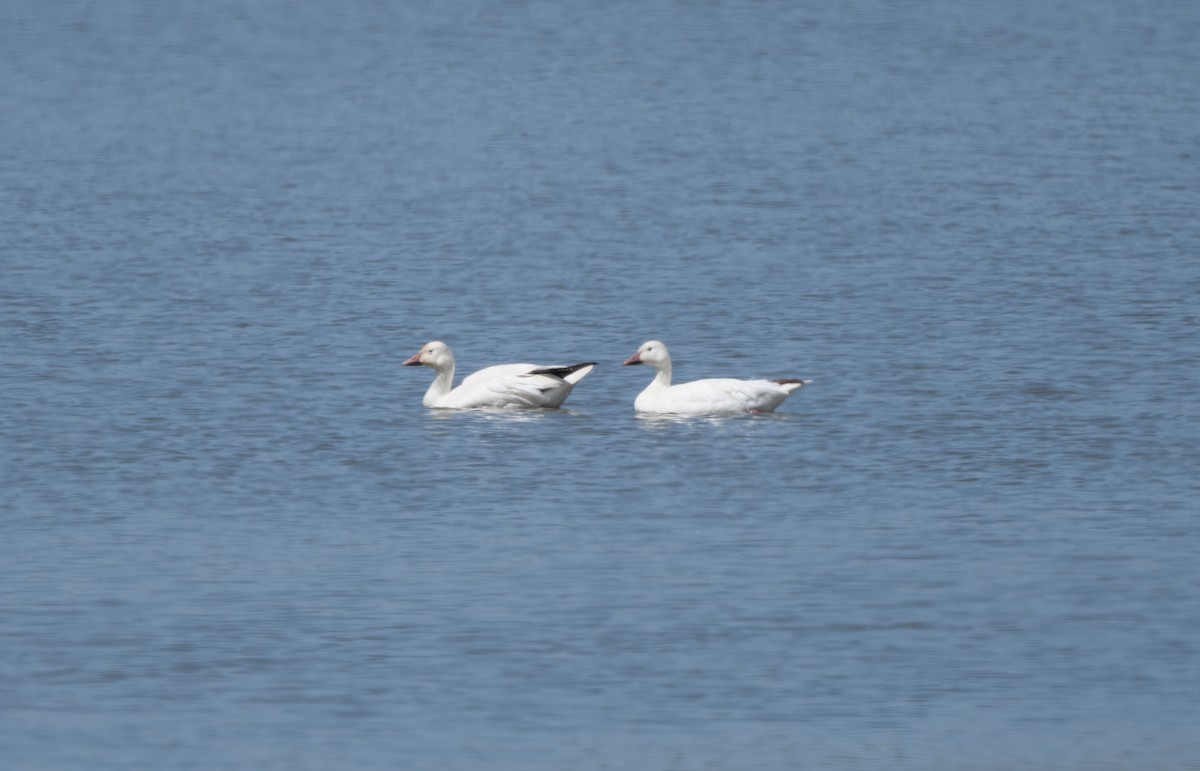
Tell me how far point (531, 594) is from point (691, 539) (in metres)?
1.60

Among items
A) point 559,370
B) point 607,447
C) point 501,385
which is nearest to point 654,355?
point 559,370

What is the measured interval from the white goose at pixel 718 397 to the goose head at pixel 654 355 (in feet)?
1.08

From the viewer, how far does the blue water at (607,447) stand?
1033cm

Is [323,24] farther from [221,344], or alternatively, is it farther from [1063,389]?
[1063,389]

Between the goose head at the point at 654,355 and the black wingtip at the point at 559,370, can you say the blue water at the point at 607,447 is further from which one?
the goose head at the point at 654,355

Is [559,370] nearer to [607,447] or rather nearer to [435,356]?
[435,356]

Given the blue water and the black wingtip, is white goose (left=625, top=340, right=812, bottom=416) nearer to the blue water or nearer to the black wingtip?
the blue water

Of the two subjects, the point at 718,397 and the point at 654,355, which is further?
the point at 654,355

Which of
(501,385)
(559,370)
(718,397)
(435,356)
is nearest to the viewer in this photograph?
(718,397)

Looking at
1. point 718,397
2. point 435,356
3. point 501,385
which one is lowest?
point 718,397

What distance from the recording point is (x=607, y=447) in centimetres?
1655

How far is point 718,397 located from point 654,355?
90cm

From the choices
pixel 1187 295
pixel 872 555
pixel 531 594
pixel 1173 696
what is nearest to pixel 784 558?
pixel 872 555

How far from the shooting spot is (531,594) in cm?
1214
